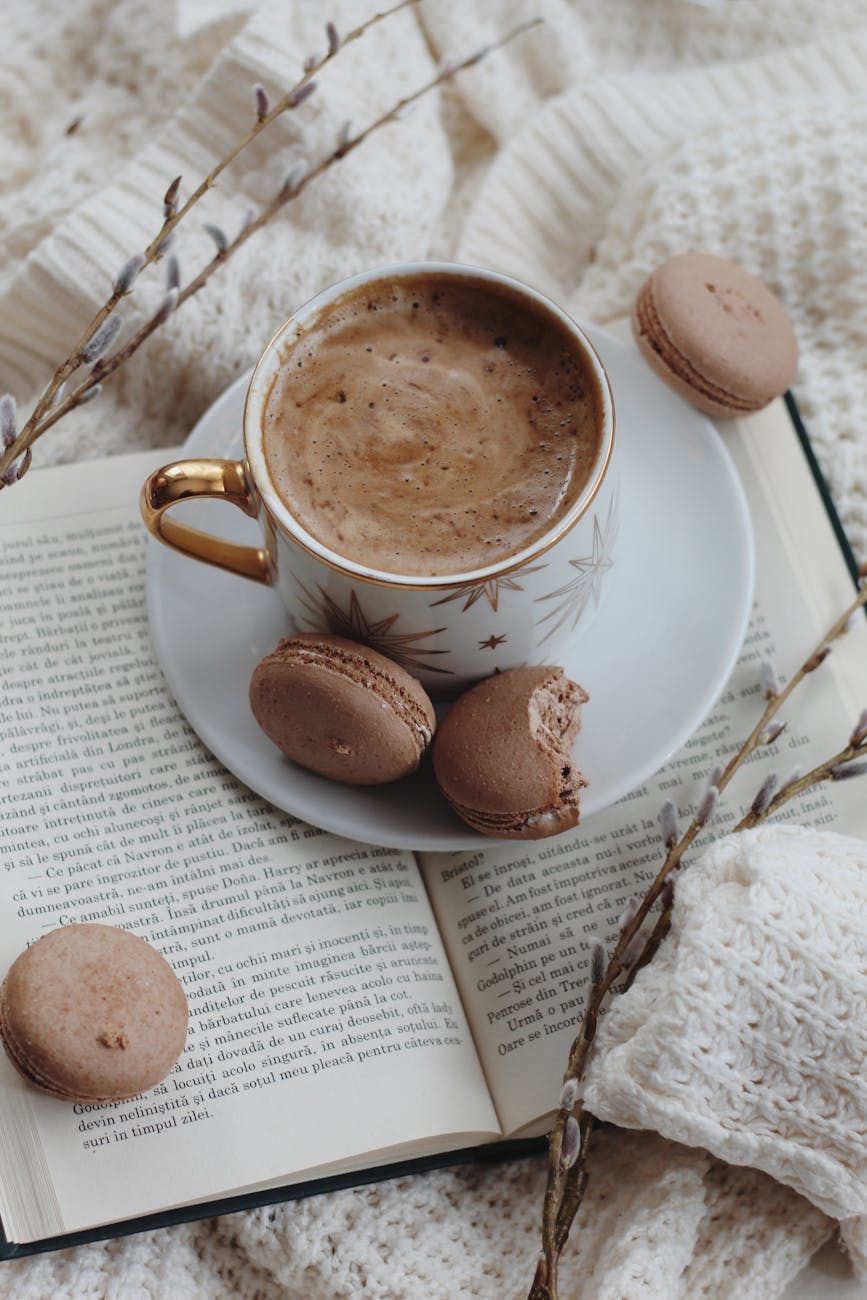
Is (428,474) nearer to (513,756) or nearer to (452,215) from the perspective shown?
(513,756)

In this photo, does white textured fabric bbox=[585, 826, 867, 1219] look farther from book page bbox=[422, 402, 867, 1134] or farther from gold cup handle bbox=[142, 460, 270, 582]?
gold cup handle bbox=[142, 460, 270, 582]

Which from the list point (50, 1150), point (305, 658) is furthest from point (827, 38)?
point (50, 1150)

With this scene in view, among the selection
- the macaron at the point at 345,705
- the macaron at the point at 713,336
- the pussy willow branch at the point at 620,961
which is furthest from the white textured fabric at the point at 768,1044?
the macaron at the point at 713,336

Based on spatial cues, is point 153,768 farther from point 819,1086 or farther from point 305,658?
point 819,1086

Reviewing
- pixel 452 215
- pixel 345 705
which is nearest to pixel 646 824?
pixel 345 705

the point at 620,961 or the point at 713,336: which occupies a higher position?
the point at 713,336

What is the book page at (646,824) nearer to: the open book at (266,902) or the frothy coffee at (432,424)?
the open book at (266,902)
